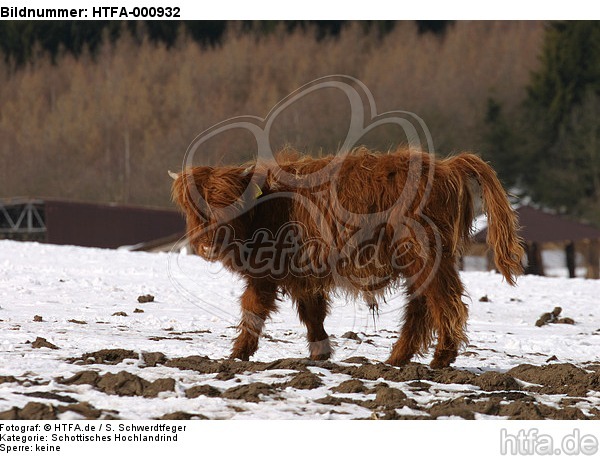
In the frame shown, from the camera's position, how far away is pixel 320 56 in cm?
6344

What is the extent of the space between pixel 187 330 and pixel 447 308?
315cm

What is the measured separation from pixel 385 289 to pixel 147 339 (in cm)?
237

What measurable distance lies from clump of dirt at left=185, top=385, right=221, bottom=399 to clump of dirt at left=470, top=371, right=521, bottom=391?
2.02 m

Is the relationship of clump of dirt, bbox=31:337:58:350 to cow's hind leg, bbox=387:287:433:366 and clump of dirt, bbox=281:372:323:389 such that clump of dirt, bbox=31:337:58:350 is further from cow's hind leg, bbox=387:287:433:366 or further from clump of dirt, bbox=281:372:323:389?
cow's hind leg, bbox=387:287:433:366

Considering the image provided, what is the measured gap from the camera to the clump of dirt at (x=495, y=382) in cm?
655

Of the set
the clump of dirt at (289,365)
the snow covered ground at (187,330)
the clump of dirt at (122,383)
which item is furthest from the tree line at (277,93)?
the clump of dirt at (122,383)

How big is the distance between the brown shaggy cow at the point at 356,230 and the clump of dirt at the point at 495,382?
0.65 metres

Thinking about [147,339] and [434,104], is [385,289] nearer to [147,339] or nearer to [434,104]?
[147,339]

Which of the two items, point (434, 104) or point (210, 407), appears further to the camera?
point (434, 104)

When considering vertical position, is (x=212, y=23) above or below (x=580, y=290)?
above

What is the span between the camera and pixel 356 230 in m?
7.30

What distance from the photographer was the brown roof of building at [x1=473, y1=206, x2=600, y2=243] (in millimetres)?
30641

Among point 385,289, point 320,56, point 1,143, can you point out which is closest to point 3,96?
point 1,143

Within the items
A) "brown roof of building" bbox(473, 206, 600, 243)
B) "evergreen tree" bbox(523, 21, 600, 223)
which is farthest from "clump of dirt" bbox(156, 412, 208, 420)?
"evergreen tree" bbox(523, 21, 600, 223)
